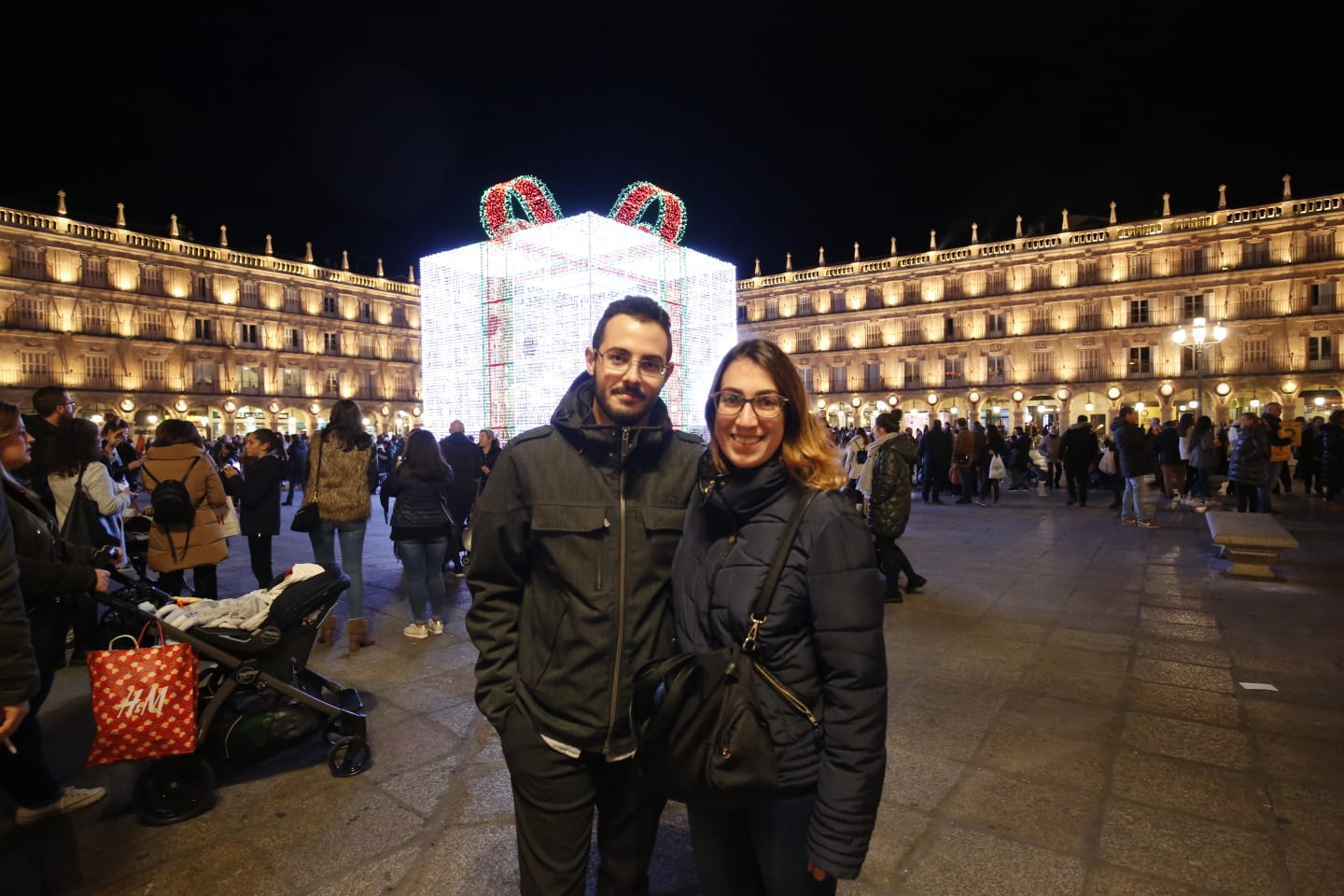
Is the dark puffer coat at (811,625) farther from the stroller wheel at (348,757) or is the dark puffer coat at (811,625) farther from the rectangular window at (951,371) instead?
the rectangular window at (951,371)

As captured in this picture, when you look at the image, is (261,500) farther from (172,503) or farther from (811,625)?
(811,625)

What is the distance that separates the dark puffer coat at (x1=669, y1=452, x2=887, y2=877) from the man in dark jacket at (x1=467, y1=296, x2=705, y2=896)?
4.8 inches

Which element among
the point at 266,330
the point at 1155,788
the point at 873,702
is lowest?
the point at 1155,788

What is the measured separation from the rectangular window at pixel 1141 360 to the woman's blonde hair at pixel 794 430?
43927 mm

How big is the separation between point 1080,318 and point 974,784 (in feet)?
142

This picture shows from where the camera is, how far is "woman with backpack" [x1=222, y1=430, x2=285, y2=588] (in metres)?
5.62

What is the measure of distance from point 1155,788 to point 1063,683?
118 cm

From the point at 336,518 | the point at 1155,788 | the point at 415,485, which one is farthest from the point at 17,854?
the point at 1155,788

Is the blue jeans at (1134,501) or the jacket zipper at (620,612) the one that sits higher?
the jacket zipper at (620,612)

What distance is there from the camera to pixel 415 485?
483cm

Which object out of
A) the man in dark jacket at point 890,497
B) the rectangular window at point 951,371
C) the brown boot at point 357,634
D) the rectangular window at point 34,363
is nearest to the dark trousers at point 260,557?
the brown boot at point 357,634

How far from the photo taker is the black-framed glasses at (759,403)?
59.5 inches

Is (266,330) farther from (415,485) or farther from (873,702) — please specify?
(873,702)

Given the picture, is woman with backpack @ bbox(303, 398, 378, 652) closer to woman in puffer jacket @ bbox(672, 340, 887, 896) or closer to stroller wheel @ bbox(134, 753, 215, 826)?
stroller wheel @ bbox(134, 753, 215, 826)
